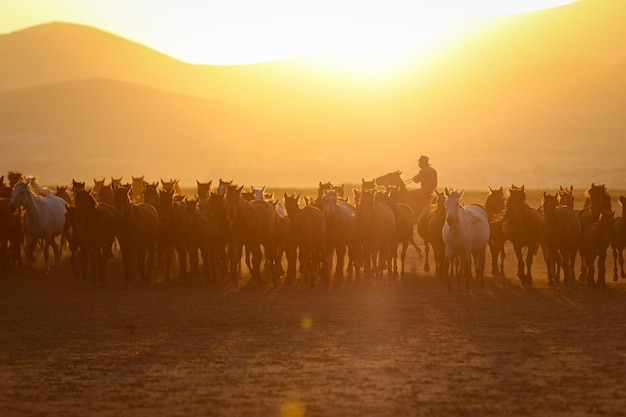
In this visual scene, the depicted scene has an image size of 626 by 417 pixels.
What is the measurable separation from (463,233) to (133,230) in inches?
269

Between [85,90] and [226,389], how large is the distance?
190 meters

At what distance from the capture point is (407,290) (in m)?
21.6

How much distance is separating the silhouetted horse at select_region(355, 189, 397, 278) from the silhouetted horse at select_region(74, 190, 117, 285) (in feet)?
17.6

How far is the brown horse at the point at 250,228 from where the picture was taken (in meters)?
22.4

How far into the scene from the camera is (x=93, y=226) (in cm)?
2188

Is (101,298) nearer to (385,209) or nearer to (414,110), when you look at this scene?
(385,209)

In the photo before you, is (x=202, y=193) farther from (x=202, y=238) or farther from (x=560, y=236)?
(x=560, y=236)

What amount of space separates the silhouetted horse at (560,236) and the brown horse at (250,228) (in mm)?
5732

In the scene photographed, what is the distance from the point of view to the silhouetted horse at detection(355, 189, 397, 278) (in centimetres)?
2364

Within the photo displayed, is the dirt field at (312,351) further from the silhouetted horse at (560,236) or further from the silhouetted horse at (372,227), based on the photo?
the silhouetted horse at (372,227)

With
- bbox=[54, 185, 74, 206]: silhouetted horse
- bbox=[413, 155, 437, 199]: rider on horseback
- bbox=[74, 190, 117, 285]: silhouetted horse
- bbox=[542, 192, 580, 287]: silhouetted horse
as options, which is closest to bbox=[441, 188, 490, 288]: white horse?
bbox=[542, 192, 580, 287]: silhouetted horse

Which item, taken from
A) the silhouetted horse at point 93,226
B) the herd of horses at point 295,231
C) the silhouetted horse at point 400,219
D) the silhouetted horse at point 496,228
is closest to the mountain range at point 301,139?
the silhouetted horse at point 496,228

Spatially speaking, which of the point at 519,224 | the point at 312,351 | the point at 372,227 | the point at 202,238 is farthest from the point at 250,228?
the point at 312,351

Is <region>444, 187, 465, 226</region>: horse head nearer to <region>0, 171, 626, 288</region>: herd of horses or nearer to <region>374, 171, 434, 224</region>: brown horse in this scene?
<region>0, 171, 626, 288</region>: herd of horses
